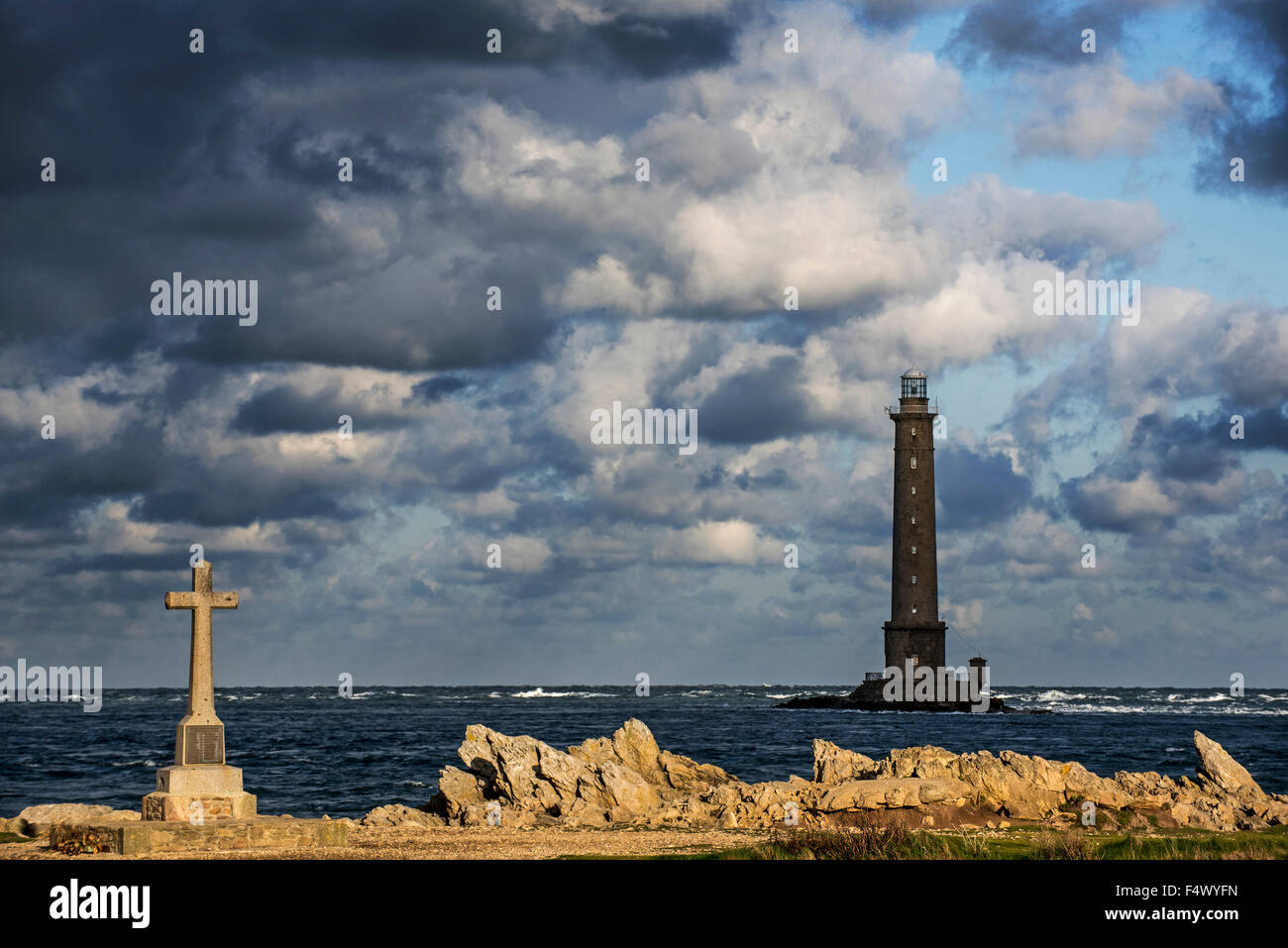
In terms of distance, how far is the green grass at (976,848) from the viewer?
15664 mm

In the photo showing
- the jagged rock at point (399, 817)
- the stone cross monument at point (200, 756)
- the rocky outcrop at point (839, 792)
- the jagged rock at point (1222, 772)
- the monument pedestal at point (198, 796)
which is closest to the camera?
the monument pedestal at point (198, 796)

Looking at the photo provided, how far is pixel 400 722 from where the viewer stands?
264ft

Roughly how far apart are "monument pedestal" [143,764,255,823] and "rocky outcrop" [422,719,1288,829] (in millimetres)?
6180

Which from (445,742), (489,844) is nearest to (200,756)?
(489,844)

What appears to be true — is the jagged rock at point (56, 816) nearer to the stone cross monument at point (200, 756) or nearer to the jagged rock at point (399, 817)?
the stone cross monument at point (200, 756)

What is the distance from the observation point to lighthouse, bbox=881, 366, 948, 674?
75750 millimetres

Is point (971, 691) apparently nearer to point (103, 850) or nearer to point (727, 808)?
point (727, 808)

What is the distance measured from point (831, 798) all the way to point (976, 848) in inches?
267

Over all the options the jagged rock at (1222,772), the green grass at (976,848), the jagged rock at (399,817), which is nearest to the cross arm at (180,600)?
the jagged rock at (399,817)

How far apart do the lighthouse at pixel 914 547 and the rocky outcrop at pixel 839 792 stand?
4589 centimetres

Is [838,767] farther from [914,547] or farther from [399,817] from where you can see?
[914,547]
